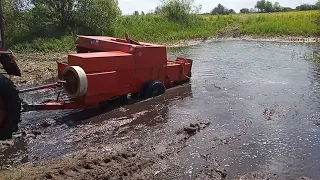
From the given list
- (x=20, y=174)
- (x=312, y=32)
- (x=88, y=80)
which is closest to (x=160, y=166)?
(x=20, y=174)

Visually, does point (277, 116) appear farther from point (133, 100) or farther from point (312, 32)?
point (312, 32)

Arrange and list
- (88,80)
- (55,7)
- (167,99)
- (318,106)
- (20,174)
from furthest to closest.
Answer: (55,7), (167,99), (318,106), (88,80), (20,174)

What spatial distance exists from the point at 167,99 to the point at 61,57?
30.3ft

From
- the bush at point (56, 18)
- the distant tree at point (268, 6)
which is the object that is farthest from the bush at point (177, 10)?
the distant tree at point (268, 6)

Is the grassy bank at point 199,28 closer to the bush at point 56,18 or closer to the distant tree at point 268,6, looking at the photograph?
the bush at point 56,18

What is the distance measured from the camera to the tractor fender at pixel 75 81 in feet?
26.4

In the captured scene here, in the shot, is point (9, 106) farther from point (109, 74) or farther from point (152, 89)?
point (152, 89)

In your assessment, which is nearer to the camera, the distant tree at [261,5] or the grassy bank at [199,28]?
the grassy bank at [199,28]

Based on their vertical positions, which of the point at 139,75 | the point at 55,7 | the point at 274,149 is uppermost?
the point at 55,7

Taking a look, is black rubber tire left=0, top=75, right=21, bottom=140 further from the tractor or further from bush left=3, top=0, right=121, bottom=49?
bush left=3, top=0, right=121, bottom=49

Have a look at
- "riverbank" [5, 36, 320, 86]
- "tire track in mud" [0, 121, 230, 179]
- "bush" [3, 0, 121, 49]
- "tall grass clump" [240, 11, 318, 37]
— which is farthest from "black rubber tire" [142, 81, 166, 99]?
"tall grass clump" [240, 11, 318, 37]

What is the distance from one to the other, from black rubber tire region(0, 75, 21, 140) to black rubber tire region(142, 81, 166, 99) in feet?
14.8

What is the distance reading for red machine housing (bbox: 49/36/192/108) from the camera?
28.0ft

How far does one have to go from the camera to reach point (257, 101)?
10156mm
